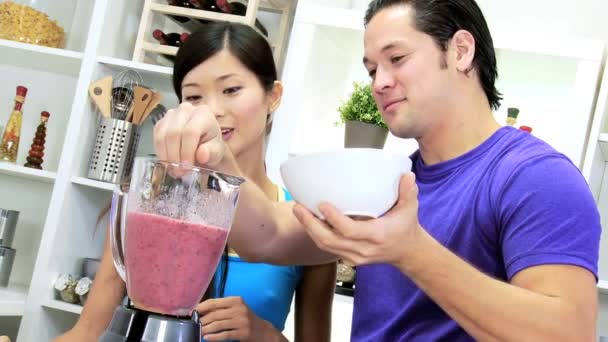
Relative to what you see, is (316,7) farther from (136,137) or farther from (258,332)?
(258,332)

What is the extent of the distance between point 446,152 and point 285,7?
5.01ft

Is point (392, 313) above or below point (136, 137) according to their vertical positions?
below

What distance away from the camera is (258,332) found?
4.32 feet

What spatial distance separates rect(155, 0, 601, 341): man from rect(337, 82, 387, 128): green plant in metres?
0.79

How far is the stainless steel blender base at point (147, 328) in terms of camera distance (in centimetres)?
70

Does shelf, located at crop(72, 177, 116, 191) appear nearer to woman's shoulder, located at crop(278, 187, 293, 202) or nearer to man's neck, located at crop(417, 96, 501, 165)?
woman's shoulder, located at crop(278, 187, 293, 202)

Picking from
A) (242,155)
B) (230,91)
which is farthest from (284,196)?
(230,91)

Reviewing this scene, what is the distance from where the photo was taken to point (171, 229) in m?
0.73

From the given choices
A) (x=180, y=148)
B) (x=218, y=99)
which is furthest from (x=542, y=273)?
(x=218, y=99)

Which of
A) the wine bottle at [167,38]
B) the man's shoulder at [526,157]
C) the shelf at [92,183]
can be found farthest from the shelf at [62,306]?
the man's shoulder at [526,157]

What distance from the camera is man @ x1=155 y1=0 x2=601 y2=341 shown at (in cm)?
82

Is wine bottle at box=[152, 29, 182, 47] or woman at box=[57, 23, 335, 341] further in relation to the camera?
wine bottle at box=[152, 29, 182, 47]

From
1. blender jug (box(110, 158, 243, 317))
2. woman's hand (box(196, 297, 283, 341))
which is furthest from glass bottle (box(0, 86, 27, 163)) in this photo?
blender jug (box(110, 158, 243, 317))

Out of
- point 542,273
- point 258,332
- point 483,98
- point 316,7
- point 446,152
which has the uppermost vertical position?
point 316,7
